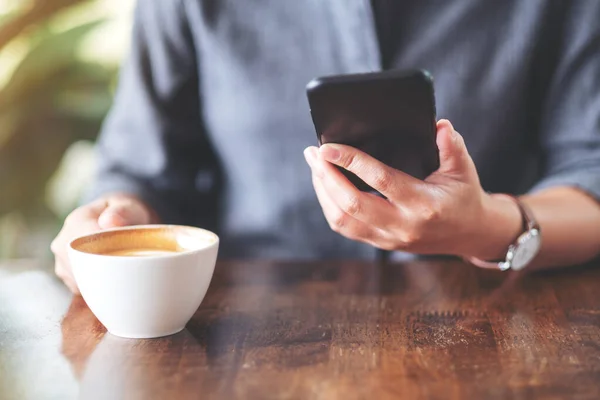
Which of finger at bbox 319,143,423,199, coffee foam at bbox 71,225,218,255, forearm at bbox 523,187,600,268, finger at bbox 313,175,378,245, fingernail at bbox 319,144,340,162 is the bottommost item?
forearm at bbox 523,187,600,268

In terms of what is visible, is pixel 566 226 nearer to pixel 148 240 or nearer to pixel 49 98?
pixel 148 240

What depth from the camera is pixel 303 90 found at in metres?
1.07

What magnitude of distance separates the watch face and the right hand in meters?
0.48

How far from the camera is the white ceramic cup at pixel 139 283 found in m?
0.64

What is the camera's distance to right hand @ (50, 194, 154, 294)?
2.69ft

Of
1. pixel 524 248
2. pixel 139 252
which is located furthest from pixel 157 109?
pixel 524 248

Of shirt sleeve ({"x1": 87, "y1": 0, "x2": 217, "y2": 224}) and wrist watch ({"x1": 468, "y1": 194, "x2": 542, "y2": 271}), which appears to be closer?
wrist watch ({"x1": 468, "y1": 194, "x2": 542, "y2": 271})

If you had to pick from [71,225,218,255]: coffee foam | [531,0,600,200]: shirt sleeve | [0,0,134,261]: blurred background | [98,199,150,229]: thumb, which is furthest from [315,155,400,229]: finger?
[0,0,134,261]: blurred background

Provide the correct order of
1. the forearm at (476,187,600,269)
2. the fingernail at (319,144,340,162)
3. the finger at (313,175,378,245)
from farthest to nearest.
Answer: the forearm at (476,187,600,269), the finger at (313,175,378,245), the fingernail at (319,144,340,162)

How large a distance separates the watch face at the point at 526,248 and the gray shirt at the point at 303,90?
15 cm

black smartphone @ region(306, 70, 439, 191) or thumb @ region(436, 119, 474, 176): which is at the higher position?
black smartphone @ region(306, 70, 439, 191)

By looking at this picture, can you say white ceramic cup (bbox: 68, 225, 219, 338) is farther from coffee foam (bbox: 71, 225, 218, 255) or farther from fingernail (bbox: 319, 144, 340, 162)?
fingernail (bbox: 319, 144, 340, 162)

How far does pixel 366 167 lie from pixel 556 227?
391mm

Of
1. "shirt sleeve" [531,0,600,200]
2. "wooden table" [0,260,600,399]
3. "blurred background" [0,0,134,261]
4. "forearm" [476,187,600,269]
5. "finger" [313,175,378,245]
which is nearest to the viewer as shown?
"wooden table" [0,260,600,399]
